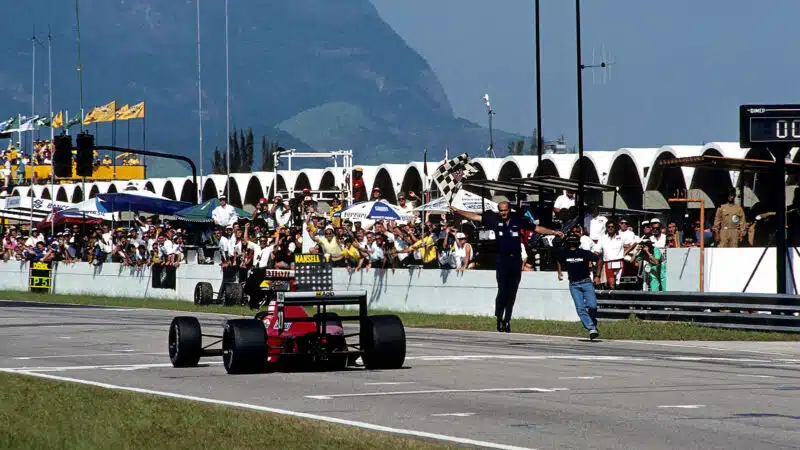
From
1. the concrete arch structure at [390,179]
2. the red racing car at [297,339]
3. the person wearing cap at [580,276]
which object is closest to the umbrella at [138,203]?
the concrete arch structure at [390,179]

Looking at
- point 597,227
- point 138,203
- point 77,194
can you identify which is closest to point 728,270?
point 597,227

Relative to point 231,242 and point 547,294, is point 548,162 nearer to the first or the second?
point 231,242

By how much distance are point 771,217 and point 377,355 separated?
1323cm

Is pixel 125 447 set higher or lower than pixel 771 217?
lower

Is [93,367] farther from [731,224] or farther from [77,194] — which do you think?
[77,194]

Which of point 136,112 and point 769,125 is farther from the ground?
point 136,112

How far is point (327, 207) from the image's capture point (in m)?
49.7

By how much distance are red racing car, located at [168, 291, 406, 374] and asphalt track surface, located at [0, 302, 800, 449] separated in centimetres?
23

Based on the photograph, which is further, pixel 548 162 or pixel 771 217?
pixel 548 162

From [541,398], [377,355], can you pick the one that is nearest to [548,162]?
[377,355]

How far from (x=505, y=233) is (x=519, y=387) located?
978cm

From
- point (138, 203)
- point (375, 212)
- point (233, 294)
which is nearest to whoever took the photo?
point (233, 294)

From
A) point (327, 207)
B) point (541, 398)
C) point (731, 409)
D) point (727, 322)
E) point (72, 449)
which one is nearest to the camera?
point (72, 449)

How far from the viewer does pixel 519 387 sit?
14617 millimetres
